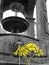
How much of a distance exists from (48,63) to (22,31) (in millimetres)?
2042

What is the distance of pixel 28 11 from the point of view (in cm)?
1221

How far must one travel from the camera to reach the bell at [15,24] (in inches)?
396

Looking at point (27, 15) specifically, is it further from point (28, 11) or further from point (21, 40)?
point (21, 40)

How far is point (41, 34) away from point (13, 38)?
69.3 inches

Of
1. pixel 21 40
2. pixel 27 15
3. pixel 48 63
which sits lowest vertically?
pixel 48 63

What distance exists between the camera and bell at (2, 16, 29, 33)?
1005cm

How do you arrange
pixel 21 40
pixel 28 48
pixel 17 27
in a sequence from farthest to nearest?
pixel 17 27, pixel 21 40, pixel 28 48

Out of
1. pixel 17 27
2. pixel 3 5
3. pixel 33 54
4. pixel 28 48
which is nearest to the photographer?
pixel 28 48

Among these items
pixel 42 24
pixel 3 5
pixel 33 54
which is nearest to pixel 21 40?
pixel 33 54

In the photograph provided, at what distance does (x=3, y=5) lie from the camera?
12.0m

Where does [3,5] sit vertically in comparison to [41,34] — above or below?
above

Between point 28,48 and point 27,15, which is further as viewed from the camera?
point 27,15

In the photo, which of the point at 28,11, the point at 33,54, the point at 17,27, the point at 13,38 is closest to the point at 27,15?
the point at 28,11

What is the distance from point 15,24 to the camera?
1019 centimetres
